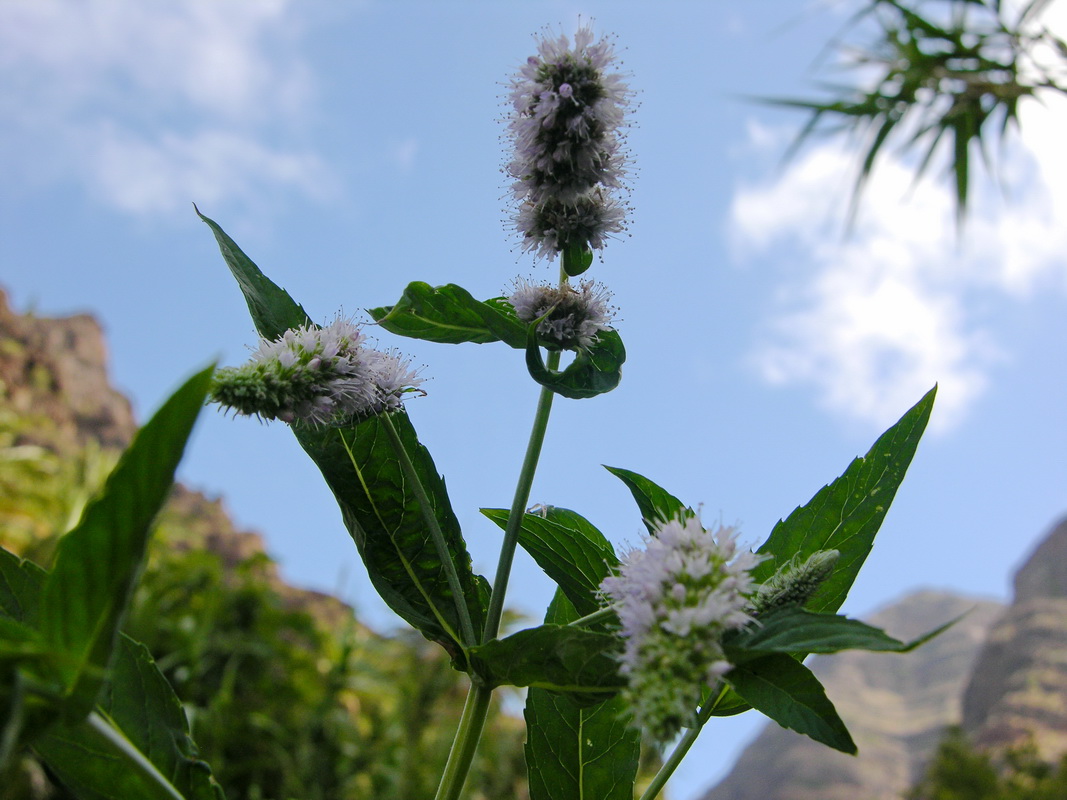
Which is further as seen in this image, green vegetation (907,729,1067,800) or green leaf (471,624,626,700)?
green vegetation (907,729,1067,800)

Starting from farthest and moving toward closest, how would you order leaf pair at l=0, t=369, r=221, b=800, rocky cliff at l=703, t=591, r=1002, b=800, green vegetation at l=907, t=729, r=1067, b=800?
rocky cliff at l=703, t=591, r=1002, b=800, green vegetation at l=907, t=729, r=1067, b=800, leaf pair at l=0, t=369, r=221, b=800

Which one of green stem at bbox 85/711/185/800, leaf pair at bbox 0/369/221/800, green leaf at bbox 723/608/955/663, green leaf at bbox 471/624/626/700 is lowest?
green stem at bbox 85/711/185/800

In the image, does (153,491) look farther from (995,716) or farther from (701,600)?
(995,716)

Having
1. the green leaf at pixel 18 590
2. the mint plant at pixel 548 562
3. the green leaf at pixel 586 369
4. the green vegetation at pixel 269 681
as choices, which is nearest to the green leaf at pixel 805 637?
the mint plant at pixel 548 562

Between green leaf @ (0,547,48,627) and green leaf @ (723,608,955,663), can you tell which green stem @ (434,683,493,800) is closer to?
green leaf @ (723,608,955,663)

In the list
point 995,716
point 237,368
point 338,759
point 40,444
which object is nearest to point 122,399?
point 40,444

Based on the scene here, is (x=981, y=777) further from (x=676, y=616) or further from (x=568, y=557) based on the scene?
(x=676, y=616)

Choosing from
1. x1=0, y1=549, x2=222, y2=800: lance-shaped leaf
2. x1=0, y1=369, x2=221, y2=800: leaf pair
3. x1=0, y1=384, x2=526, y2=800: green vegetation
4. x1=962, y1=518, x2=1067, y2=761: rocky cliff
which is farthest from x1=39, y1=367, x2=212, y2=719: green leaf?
x1=962, y1=518, x2=1067, y2=761: rocky cliff
